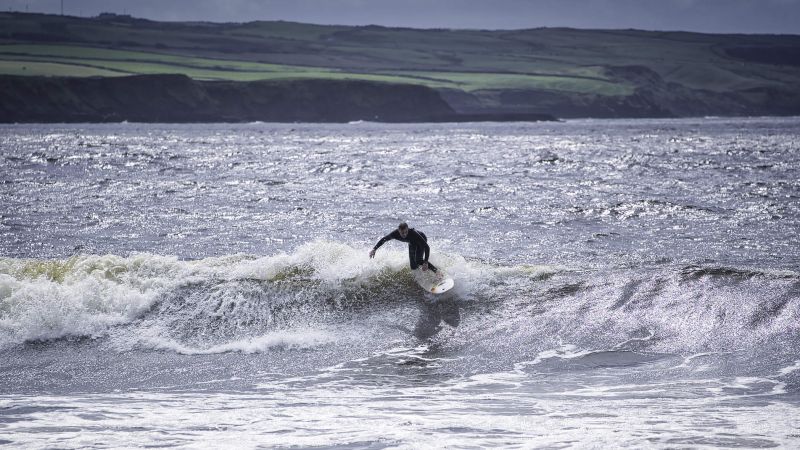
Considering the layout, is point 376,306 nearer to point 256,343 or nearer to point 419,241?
point 419,241

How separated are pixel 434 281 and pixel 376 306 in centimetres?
160

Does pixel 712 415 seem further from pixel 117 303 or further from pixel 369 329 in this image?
pixel 117 303

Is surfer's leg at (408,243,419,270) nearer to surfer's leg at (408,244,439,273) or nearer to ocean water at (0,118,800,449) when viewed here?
surfer's leg at (408,244,439,273)

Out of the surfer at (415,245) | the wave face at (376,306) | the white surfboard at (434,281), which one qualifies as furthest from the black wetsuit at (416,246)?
the wave face at (376,306)

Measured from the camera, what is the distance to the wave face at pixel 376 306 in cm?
1886

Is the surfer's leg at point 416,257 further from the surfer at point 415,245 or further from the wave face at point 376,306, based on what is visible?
the wave face at point 376,306

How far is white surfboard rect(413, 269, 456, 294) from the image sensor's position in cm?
2211

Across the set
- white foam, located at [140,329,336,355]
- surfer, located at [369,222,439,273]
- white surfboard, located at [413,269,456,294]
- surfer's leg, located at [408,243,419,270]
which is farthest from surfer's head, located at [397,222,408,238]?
white foam, located at [140,329,336,355]

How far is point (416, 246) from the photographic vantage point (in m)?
22.8

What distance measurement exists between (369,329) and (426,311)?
1693 millimetres

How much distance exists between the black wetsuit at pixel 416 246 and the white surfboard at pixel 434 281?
6.4 inches

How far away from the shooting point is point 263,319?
2067 cm

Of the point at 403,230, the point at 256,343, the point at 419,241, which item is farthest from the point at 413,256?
the point at 256,343

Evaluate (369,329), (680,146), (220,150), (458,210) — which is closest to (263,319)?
(369,329)
